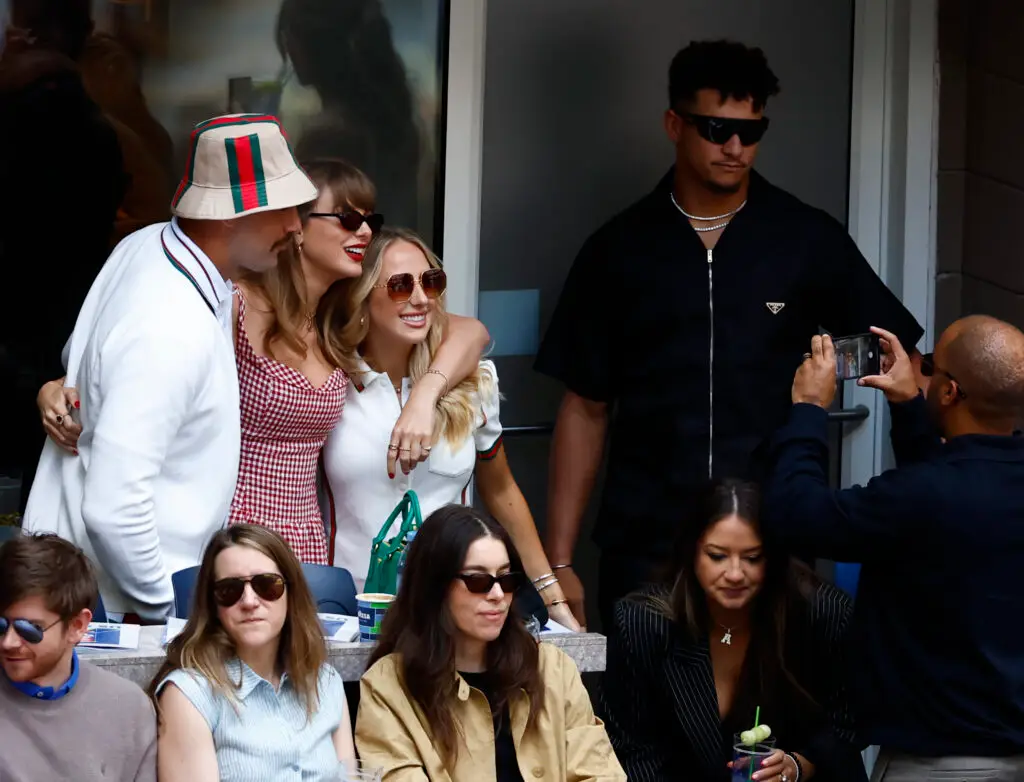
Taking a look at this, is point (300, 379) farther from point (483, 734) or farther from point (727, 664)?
point (727, 664)

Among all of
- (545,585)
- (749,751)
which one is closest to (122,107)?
(545,585)

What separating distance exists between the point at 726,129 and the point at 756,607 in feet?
4.54

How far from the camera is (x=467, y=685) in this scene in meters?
3.51

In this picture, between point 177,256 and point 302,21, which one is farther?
point 302,21

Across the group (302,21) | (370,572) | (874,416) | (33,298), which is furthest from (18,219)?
(874,416)

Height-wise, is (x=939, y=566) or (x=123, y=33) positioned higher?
(x=123, y=33)

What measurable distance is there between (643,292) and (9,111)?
176 cm

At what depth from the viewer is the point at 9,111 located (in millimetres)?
4449

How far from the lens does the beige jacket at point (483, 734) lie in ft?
11.2

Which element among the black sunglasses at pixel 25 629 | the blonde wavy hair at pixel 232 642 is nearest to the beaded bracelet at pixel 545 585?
the blonde wavy hair at pixel 232 642

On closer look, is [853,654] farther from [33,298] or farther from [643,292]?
[33,298]

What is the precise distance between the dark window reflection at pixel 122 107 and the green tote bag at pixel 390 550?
1.19 meters

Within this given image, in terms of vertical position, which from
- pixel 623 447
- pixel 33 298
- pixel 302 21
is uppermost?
pixel 302 21

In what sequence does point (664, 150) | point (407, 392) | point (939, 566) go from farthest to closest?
1. point (664, 150)
2. point (407, 392)
3. point (939, 566)
